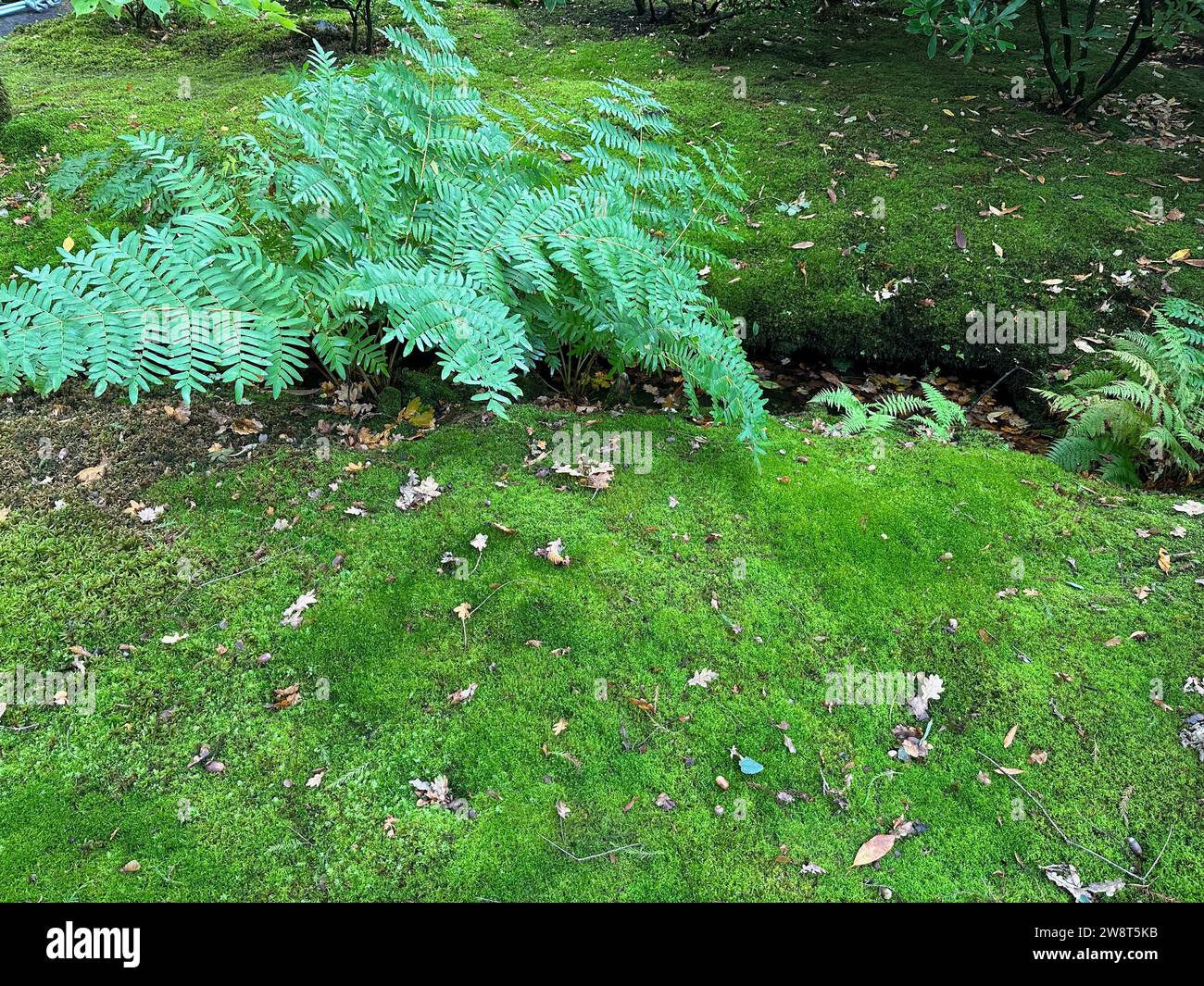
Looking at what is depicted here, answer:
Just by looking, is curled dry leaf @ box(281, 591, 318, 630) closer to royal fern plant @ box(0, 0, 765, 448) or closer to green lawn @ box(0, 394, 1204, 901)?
green lawn @ box(0, 394, 1204, 901)

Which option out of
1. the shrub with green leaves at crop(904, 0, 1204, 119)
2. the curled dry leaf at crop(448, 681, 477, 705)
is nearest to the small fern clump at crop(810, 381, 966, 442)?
the curled dry leaf at crop(448, 681, 477, 705)

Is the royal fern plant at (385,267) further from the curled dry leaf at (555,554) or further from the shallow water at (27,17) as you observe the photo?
the shallow water at (27,17)

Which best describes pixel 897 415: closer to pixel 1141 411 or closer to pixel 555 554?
pixel 1141 411

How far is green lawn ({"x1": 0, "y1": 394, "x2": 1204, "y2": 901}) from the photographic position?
264 centimetres

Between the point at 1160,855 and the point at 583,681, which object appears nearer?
the point at 1160,855

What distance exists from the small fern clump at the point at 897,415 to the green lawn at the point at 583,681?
612mm

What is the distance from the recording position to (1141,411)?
4.65 metres

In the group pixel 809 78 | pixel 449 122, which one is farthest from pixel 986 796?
pixel 809 78

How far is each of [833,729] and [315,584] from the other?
2.45 m

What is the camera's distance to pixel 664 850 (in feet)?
8.86

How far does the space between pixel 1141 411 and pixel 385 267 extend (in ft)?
15.3

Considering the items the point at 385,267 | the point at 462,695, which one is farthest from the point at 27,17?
the point at 462,695

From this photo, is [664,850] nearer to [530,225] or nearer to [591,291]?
[591,291]

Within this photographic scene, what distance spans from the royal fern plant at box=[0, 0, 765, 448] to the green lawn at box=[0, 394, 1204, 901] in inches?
27.9
